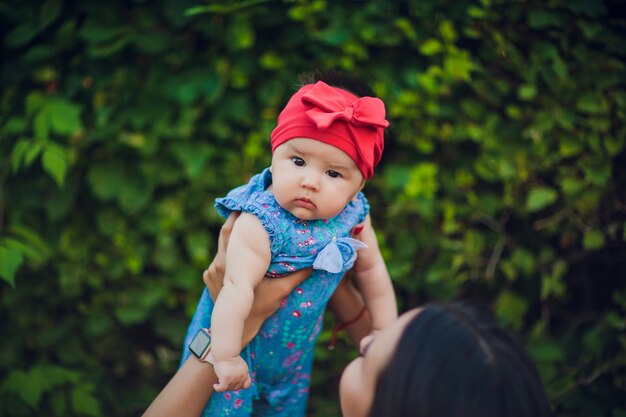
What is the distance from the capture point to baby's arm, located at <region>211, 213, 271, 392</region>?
1346mm

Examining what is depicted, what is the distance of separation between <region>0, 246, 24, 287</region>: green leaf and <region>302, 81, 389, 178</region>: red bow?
123cm

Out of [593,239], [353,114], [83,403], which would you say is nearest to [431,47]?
[593,239]

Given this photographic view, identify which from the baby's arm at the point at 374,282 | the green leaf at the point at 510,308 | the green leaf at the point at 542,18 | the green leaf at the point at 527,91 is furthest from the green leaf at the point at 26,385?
the green leaf at the point at 542,18

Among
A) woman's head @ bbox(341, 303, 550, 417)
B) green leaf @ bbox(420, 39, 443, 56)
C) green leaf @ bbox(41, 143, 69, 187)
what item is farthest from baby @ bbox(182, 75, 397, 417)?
green leaf @ bbox(420, 39, 443, 56)

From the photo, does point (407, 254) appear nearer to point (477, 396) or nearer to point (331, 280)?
point (331, 280)

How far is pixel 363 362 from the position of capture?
1.29 metres

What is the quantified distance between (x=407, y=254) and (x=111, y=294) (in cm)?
132

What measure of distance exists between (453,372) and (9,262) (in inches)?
61.2

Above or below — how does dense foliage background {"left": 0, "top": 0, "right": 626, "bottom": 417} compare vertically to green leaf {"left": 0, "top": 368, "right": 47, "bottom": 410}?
above

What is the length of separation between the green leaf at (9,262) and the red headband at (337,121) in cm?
112

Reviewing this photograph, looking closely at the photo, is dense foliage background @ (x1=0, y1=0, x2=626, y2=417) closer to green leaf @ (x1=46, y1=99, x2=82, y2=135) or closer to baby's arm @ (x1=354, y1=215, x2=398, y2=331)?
green leaf @ (x1=46, y1=99, x2=82, y2=135)

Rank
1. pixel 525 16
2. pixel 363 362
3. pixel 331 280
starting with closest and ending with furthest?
1. pixel 363 362
2. pixel 331 280
3. pixel 525 16

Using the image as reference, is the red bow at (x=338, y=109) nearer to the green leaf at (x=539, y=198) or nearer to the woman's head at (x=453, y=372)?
the woman's head at (x=453, y=372)

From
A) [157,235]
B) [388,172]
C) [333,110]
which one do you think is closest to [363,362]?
[333,110]
